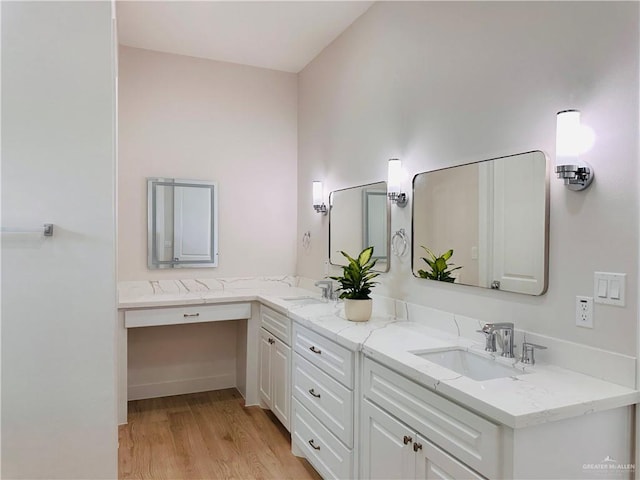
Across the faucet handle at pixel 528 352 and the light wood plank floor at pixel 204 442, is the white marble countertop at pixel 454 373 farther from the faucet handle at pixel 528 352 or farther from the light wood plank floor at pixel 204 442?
the light wood plank floor at pixel 204 442

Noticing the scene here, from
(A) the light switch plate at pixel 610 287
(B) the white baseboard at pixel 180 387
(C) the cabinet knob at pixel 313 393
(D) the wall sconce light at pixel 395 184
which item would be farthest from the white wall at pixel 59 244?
(A) the light switch plate at pixel 610 287

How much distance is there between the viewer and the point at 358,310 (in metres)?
2.47

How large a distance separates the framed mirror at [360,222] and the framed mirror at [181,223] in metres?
1.06

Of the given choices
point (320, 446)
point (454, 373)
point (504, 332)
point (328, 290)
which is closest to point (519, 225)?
point (504, 332)

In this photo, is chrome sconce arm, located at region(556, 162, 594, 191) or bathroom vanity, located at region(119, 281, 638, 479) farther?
chrome sconce arm, located at region(556, 162, 594, 191)

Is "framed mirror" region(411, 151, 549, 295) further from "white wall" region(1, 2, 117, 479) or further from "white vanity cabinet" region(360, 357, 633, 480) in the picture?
"white wall" region(1, 2, 117, 479)

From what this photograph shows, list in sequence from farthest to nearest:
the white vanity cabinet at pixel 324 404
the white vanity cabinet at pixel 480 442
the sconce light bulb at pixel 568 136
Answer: the white vanity cabinet at pixel 324 404
the sconce light bulb at pixel 568 136
the white vanity cabinet at pixel 480 442

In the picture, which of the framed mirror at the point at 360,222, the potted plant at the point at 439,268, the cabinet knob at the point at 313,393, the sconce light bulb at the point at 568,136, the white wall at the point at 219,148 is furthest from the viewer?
the white wall at the point at 219,148

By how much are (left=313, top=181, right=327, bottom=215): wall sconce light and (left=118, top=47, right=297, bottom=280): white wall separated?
1.71 ft

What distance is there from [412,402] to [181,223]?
264 cm

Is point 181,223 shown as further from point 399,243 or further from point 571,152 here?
point 571,152

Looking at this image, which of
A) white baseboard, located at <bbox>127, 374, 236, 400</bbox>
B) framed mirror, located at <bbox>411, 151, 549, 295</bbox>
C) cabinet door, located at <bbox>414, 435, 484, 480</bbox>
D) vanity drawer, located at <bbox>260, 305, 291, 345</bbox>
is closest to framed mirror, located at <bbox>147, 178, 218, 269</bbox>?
vanity drawer, located at <bbox>260, 305, 291, 345</bbox>

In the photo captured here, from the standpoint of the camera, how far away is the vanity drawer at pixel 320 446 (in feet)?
6.93

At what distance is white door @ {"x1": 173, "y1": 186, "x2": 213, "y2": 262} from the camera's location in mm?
3689
